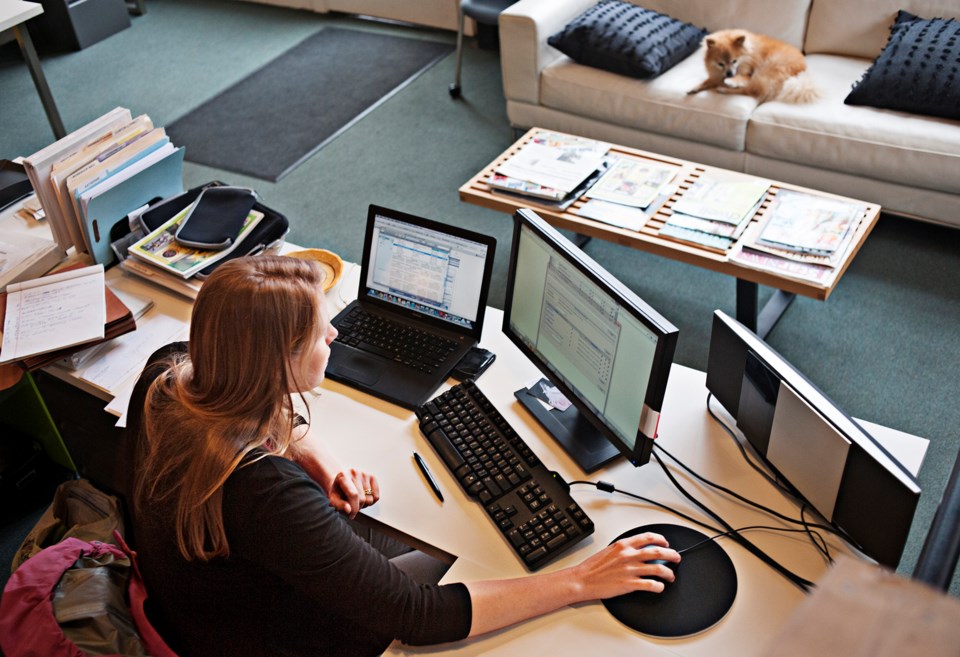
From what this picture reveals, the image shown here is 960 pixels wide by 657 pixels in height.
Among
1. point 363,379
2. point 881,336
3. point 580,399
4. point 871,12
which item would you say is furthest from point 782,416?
point 871,12

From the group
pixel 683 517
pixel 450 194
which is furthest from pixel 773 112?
pixel 683 517

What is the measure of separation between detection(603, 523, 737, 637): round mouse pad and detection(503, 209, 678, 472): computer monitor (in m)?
0.19

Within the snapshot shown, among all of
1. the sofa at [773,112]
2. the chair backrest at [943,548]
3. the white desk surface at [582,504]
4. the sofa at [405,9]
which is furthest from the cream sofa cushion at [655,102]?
the chair backrest at [943,548]

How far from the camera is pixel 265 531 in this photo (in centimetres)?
130

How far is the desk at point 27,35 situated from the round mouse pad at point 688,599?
3.58m

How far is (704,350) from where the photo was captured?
2881 millimetres

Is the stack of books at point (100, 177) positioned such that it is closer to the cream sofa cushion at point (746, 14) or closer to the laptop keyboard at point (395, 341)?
the laptop keyboard at point (395, 341)

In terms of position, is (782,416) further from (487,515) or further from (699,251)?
(699,251)

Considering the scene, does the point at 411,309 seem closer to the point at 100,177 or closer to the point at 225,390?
the point at 225,390

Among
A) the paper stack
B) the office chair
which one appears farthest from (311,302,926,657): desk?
the office chair

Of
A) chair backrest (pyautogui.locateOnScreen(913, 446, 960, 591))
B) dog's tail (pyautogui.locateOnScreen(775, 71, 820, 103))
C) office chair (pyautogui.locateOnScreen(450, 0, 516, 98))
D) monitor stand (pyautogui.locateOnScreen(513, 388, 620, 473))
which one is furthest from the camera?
office chair (pyautogui.locateOnScreen(450, 0, 516, 98))

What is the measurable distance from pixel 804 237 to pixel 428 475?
1.52m

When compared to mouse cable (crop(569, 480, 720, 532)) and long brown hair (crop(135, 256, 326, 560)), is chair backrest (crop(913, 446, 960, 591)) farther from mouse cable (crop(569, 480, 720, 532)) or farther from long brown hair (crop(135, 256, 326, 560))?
long brown hair (crop(135, 256, 326, 560))

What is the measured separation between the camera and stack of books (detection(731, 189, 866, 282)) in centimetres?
250
